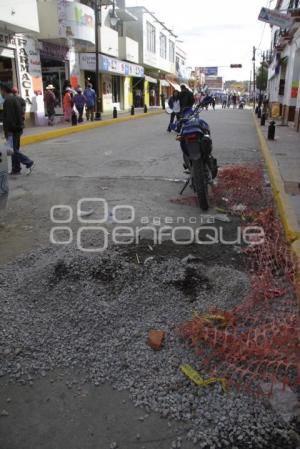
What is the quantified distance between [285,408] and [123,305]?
1413mm

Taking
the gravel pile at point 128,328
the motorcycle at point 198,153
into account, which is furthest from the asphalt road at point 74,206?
the motorcycle at point 198,153

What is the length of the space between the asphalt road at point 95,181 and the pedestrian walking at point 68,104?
268 inches

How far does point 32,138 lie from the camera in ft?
45.4

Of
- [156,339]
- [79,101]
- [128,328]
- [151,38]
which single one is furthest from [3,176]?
[151,38]

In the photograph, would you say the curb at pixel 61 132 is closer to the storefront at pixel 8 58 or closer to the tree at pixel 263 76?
the storefront at pixel 8 58

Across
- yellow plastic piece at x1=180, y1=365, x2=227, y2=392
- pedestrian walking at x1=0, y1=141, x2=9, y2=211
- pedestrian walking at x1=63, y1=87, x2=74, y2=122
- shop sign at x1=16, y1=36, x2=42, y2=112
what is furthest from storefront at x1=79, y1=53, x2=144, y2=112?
yellow plastic piece at x1=180, y1=365, x2=227, y2=392

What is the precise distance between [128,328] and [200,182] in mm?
2978

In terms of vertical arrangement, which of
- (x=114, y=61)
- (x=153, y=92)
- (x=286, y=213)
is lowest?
(x=286, y=213)

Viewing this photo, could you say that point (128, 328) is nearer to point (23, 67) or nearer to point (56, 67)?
point (23, 67)

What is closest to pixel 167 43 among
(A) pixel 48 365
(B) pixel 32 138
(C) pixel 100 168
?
(B) pixel 32 138

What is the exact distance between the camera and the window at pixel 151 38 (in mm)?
40000

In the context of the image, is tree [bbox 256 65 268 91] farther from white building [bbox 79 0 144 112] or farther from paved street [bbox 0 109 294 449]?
paved street [bbox 0 109 294 449]

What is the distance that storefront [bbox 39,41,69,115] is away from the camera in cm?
2045

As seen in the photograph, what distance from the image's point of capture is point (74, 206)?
575 cm
